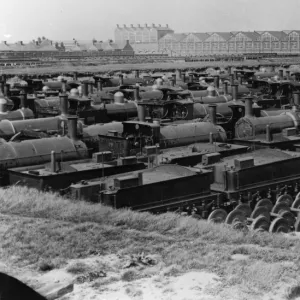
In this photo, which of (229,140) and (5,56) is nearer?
(229,140)

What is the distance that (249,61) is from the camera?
9250 cm

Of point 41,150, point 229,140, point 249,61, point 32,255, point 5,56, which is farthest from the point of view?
point 249,61

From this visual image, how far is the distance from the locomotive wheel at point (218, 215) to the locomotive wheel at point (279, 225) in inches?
59.2

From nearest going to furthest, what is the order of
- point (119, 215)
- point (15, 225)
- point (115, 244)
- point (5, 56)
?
1. point (115, 244)
2. point (15, 225)
3. point (119, 215)
4. point (5, 56)

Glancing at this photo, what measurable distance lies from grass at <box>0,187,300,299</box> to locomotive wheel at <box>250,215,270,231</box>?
2410mm

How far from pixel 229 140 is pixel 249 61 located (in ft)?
229

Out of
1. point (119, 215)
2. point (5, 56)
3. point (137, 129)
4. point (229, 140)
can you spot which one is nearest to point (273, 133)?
point (229, 140)

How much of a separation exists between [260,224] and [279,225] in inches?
18.6

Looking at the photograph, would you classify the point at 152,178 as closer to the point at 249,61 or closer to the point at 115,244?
the point at 115,244

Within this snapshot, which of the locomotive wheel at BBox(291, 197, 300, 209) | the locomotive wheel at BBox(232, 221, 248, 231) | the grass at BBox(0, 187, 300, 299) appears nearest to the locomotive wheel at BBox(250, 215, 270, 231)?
the locomotive wheel at BBox(232, 221, 248, 231)

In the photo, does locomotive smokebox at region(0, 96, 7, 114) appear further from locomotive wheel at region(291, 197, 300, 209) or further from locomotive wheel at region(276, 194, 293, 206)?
locomotive wheel at region(291, 197, 300, 209)

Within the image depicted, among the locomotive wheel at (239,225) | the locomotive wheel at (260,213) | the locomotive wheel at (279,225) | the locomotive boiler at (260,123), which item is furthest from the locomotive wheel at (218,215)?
the locomotive boiler at (260,123)

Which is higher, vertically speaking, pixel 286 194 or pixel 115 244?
pixel 115 244

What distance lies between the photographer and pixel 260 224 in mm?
15352
